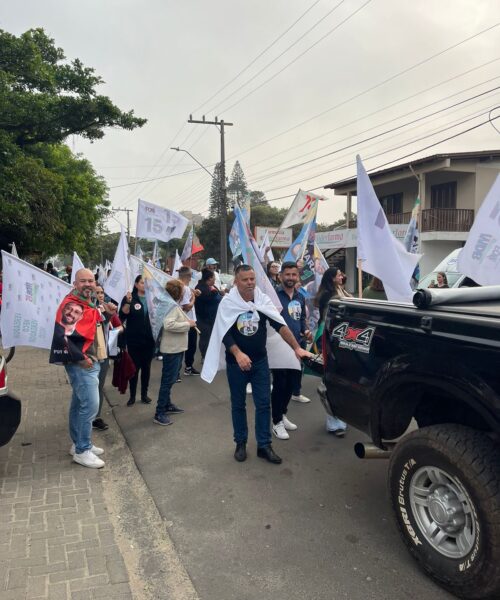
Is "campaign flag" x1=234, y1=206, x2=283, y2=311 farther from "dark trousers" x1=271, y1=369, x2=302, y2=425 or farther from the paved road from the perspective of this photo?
the paved road

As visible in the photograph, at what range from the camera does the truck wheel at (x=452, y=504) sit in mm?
2428

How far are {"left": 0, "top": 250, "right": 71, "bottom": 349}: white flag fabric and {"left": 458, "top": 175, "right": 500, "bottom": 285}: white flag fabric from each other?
4.35m

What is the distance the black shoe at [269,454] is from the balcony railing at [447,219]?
71.6 feet

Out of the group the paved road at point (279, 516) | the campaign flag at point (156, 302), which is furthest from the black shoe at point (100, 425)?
the campaign flag at point (156, 302)

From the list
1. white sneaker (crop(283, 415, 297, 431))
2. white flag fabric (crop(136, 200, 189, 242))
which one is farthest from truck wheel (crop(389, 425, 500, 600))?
white flag fabric (crop(136, 200, 189, 242))

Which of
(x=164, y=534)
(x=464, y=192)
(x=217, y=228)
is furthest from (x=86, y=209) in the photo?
(x=217, y=228)

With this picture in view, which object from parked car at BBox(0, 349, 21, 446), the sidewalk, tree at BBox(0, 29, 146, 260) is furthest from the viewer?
tree at BBox(0, 29, 146, 260)

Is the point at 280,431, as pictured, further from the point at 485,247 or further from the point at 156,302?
the point at 485,247

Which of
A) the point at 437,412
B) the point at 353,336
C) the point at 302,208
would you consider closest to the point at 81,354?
the point at 353,336

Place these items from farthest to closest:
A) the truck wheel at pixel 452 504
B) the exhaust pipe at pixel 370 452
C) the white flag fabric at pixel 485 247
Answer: the white flag fabric at pixel 485 247 < the exhaust pipe at pixel 370 452 < the truck wheel at pixel 452 504

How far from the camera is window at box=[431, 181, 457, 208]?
80.9 feet

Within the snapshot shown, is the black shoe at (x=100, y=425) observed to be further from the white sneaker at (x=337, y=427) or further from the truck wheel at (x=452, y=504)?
the truck wheel at (x=452, y=504)

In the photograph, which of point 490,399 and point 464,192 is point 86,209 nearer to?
point 464,192

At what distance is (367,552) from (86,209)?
84.0 feet
